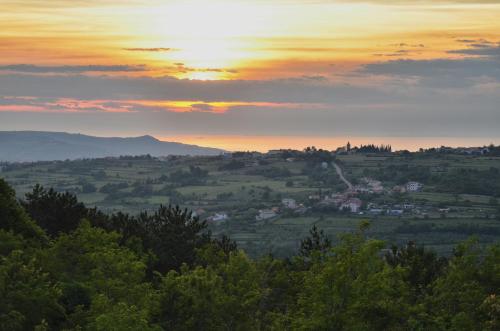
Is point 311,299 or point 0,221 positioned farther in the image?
point 0,221

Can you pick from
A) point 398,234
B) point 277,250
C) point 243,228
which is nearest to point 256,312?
point 277,250

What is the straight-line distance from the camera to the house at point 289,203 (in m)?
167

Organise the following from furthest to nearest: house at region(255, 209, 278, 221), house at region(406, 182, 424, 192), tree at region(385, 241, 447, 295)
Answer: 1. house at region(406, 182, 424, 192)
2. house at region(255, 209, 278, 221)
3. tree at region(385, 241, 447, 295)

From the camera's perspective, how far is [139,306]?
3650 centimetres

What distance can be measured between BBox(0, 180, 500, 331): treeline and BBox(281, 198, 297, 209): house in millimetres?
117073

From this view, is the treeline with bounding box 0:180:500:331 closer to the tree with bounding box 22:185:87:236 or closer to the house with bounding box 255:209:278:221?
the tree with bounding box 22:185:87:236

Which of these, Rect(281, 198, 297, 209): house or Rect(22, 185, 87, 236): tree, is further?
Rect(281, 198, 297, 209): house

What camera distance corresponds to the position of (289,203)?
170 m

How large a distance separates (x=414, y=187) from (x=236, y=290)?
145274 mm

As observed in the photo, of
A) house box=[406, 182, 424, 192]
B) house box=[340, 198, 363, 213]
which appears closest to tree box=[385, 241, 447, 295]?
house box=[340, 198, 363, 213]

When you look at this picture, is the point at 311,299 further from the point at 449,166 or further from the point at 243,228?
the point at 449,166

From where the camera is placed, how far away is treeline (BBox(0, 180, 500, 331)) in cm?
3219

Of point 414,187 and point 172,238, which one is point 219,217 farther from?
point 172,238

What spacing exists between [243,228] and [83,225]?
10223 cm
